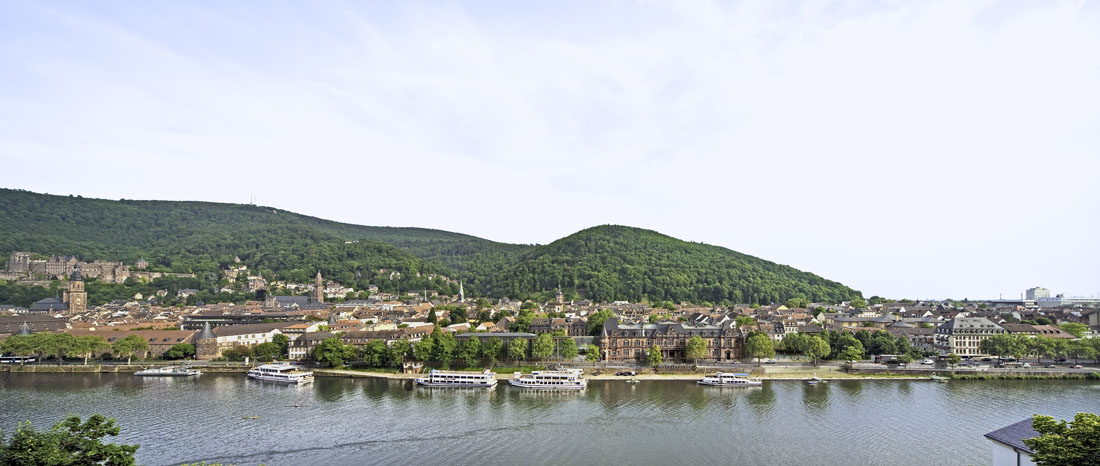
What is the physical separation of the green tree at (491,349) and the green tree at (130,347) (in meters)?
41.0

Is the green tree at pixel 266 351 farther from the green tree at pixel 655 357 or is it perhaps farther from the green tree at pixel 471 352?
the green tree at pixel 655 357

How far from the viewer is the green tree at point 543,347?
225 feet

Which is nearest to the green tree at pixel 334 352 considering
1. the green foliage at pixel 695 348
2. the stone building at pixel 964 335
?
the green foliage at pixel 695 348

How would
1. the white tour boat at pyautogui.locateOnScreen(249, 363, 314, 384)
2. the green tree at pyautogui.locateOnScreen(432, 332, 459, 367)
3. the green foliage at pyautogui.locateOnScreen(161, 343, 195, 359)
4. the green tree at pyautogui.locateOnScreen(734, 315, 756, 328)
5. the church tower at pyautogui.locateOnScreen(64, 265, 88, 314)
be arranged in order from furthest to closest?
the church tower at pyautogui.locateOnScreen(64, 265, 88, 314) → the green tree at pyautogui.locateOnScreen(734, 315, 756, 328) → the green foliage at pyautogui.locateOnScreen(161, 343, 195, 359) → the green tree at pyautogui.locateOnScreen(432, 332, 459, 367) → the white tour boat at pyautogui.locateOnScreen(249, 363, 314, 384)

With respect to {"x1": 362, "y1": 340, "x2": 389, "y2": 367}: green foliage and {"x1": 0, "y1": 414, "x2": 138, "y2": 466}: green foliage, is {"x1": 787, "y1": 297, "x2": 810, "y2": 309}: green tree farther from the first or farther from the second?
{"x1": 0, "y1": 414, "x2": 138, "y2": 466}: green foliage

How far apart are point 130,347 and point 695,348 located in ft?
209

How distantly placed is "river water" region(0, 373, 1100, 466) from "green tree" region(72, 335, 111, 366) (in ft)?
33.6

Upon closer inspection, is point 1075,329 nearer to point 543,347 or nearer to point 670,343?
point 670,343

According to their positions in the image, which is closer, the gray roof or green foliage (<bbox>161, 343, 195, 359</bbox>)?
the gray roof

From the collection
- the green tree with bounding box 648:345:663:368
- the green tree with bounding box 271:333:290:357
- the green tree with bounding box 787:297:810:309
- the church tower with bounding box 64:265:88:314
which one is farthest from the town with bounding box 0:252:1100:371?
the green tree with bounding box 787:297:810:309

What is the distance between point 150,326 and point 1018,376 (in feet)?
352

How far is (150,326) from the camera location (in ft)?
309

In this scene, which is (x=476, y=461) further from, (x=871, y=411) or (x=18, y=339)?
(x=18, y=339)

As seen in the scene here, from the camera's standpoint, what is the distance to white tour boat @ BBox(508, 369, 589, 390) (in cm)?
5841
